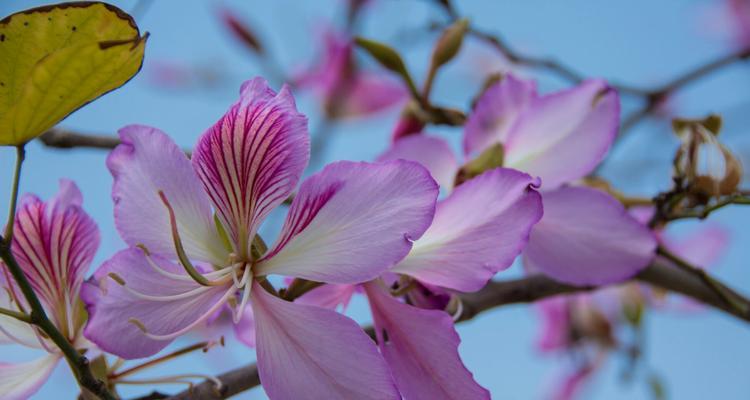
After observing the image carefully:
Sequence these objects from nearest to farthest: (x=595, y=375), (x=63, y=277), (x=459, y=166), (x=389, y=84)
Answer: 1. (x=63, y=277)
2. (x=459, y=166)
3. (x=595, y=375)
4. (x=389, y=84)

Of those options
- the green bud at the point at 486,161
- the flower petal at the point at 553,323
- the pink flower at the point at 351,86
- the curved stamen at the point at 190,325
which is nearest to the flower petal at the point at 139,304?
the curved stamen at the point at 190,325

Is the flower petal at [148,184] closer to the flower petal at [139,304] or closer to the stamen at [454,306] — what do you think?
the flower petal at [139,304]

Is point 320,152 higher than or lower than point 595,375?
higher

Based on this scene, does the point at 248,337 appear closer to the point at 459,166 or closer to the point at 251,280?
the point at 251,280

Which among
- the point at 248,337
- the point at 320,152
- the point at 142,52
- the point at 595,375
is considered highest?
the point at 142,52

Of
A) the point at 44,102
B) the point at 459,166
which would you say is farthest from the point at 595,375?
the point at 44,102

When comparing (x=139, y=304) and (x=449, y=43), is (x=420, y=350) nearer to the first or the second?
(x=139, y=304)

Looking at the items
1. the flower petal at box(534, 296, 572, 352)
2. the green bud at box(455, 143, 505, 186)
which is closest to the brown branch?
the flower petal at box(534, 296, 572, 352)

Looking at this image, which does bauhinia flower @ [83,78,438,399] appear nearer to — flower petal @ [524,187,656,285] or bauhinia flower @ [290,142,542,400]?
bauhinia flower @ [290,142,542,400]
